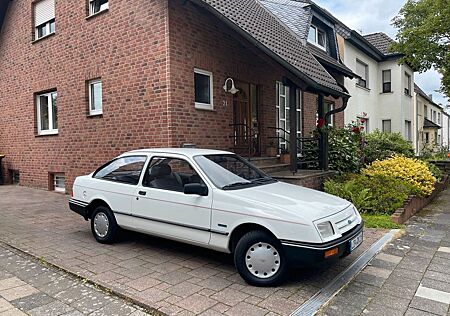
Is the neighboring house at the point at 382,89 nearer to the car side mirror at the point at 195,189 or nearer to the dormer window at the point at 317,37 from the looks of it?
the dormer window at the point at 317,37

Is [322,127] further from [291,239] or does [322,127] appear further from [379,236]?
[291,239]

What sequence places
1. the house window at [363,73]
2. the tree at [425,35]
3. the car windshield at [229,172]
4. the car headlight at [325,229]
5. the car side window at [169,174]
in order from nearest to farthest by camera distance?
the car headlight at [325,229]
the car windshield at [229,172]
the car side window at [169,174]
the tree at [425,35]
the house window at [363,73]

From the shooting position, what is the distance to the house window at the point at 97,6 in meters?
9.58

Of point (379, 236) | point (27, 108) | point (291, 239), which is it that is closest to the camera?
point (291, 239)

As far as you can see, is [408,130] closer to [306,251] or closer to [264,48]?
[264,48]

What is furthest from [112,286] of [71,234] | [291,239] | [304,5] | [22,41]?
[304,5]

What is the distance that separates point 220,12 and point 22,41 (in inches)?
327

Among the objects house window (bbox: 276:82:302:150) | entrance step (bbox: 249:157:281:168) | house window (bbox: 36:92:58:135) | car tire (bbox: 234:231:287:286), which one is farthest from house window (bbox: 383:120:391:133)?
car tire (bbox: 234:231:287:286)

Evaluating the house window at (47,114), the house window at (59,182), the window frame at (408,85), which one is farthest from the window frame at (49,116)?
the window frame at (408,85)

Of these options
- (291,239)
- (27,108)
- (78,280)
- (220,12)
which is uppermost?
(220,12)

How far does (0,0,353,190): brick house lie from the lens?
26.5ft

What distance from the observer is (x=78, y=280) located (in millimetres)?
4117

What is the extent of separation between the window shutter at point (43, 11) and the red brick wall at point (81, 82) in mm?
320

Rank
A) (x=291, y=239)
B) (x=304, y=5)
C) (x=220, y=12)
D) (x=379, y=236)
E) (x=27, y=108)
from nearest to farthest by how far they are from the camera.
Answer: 1. (x=291, y=239)
2. (x=379, y=236)
3. (x=220, y=12)
4. (x=27, y=108)
5. (x=304, y=5)
